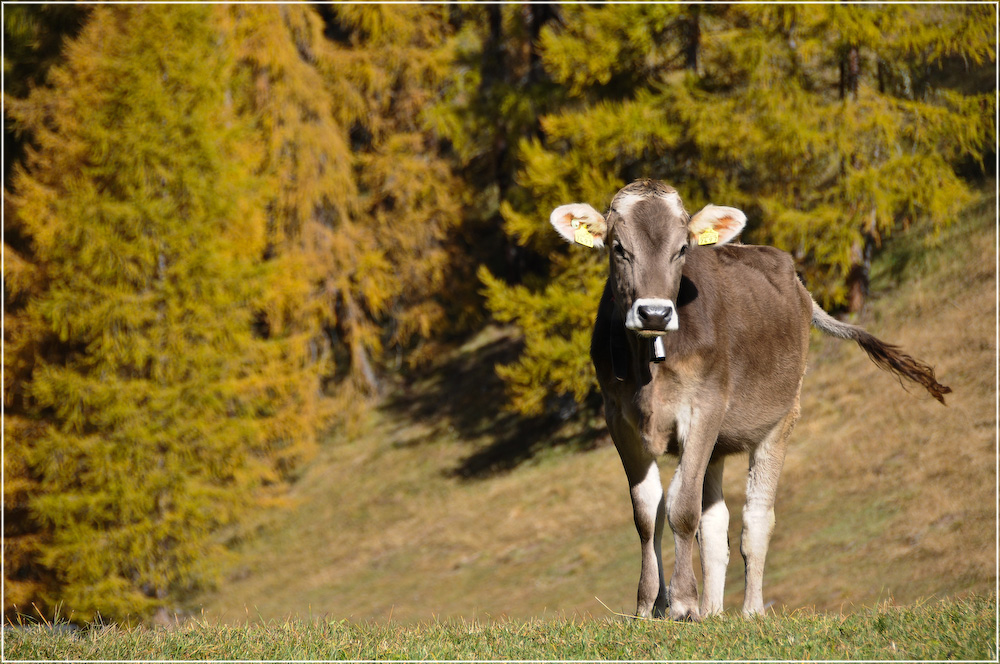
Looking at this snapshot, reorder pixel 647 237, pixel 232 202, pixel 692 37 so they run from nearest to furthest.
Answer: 1. pixel 647 237
2. pixel 232 202
3. pixel 692 37

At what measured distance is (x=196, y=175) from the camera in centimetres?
2072

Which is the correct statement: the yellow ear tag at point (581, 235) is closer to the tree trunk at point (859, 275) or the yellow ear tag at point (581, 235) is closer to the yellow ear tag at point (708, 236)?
the yellow ear tag at point (708, 236)

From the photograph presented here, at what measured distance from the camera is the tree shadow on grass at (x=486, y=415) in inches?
1000

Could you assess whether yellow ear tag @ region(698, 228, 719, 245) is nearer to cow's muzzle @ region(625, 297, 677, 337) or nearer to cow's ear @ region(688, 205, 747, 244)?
cow's ear @ region(688, 205, 747, 244)

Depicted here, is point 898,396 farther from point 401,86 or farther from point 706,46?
point 401,86

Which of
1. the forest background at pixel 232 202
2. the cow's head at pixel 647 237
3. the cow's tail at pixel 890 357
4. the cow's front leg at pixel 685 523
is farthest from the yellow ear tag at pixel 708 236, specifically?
the forest background at pixel 232 202

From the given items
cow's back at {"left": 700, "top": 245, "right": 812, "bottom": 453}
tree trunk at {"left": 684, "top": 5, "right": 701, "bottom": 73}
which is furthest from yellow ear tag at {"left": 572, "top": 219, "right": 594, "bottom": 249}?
tree trunk at {"left": 684, "top": 5, "right": 701, "bottom": 73}

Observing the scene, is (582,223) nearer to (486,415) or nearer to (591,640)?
(591,640)

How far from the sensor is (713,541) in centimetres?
627

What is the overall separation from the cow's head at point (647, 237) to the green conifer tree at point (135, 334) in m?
15.4

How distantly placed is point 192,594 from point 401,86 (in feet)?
57.7

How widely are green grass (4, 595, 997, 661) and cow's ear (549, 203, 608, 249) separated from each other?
7.50ft

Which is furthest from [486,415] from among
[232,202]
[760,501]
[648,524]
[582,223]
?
[648,524]

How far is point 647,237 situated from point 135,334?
53.4 feet
